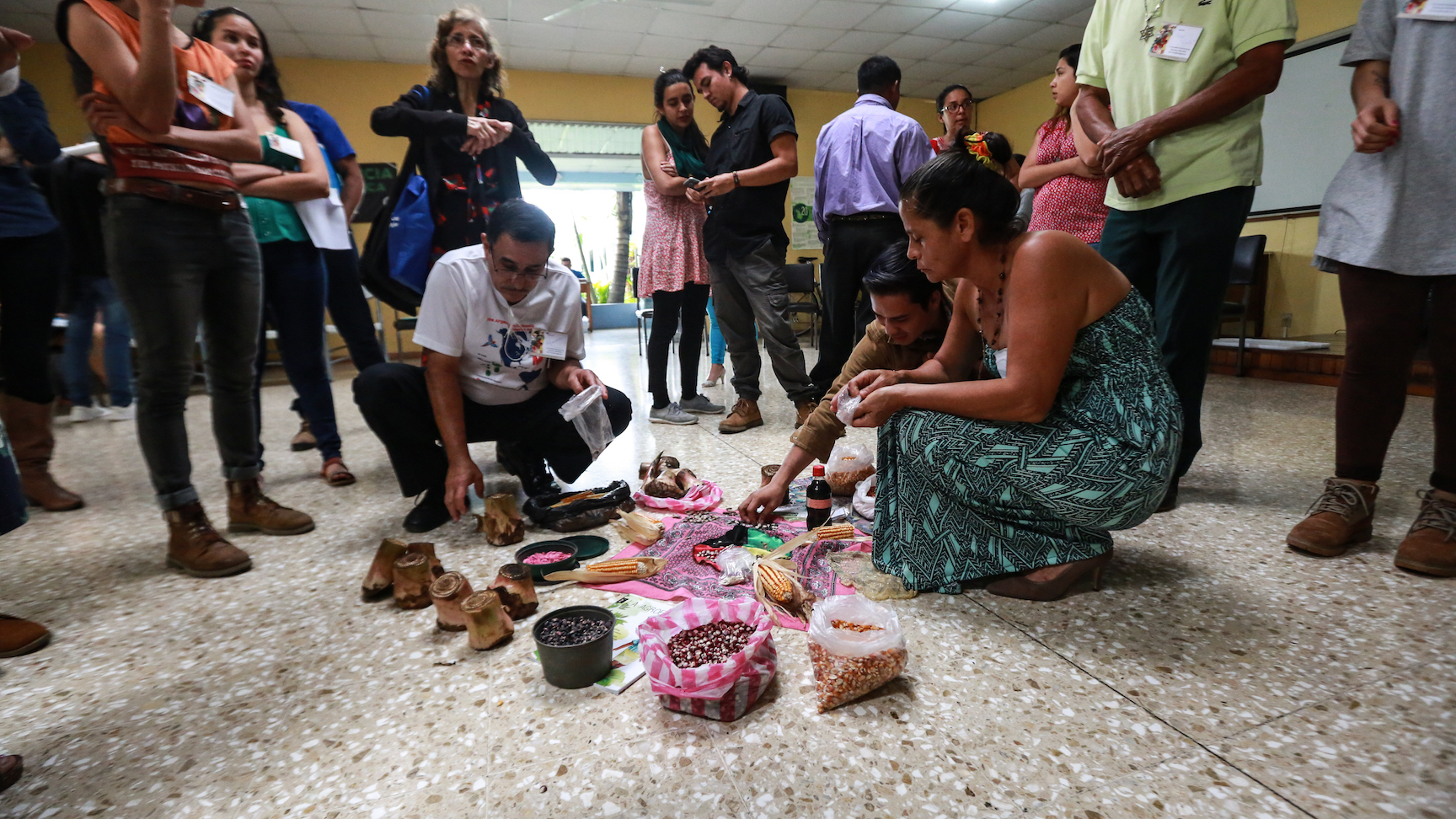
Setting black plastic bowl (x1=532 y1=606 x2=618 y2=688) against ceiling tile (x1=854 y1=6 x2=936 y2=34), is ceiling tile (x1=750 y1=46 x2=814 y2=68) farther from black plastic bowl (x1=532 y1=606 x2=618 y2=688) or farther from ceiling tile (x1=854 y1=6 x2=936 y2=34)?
black plastic bowl (x1=532 y1=606 x2=618 y2=688)

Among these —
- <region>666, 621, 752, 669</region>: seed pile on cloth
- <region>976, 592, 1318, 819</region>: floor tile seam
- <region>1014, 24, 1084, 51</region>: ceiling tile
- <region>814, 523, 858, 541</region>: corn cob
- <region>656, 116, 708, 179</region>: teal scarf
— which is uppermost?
<region>1014, 24, 1084, 51</region>: ceiling tile

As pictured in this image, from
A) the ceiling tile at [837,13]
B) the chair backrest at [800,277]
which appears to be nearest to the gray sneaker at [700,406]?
the chair backrest at [800,277]

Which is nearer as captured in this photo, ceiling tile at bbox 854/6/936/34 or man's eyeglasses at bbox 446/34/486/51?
man's eyeglasses at bbox 446/34/486/51

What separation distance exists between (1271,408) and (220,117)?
167 inches

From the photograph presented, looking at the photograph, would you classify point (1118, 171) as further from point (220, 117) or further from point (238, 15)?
point (238, 15)

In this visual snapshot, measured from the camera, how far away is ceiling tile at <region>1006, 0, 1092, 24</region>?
19.2ft

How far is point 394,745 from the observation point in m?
0.96

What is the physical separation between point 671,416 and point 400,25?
5.08 m

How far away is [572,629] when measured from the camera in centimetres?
112

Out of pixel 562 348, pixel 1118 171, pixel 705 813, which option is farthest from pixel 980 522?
pixel 562 348

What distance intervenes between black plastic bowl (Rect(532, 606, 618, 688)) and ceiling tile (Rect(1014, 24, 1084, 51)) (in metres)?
7.52

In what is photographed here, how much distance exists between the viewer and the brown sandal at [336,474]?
2328mm

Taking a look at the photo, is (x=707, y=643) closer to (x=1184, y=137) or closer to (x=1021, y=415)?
(x=1021, y=415)

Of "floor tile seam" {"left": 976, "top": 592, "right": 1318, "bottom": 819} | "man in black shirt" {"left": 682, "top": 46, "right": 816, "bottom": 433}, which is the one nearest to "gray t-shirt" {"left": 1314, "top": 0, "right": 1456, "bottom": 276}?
"floor tile seam" {"left": 976, "top": 592, "right": 1318, "bottom": 819}
